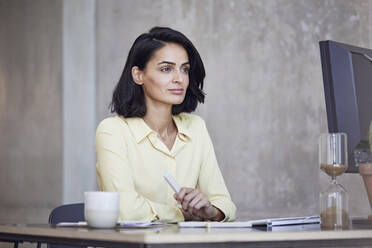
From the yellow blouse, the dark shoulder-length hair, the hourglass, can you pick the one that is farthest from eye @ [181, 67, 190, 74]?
the hourglass

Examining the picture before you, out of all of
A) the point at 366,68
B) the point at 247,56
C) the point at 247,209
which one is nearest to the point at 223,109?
the point at 247,56

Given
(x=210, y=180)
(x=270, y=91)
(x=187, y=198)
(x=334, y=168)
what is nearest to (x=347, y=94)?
(x=334, y=168)

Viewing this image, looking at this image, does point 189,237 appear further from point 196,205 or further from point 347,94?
point 347,94

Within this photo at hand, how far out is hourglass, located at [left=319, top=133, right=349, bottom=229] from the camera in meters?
Answer: 1.78

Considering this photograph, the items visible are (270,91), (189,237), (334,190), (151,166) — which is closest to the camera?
(189,237)

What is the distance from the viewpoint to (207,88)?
5137mm

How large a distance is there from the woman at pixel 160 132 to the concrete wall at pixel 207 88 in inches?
74.7

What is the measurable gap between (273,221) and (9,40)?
215 inches

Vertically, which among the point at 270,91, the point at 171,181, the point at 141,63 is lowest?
the point at 171,181

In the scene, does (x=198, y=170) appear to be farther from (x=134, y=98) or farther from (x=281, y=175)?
(x=281, y=175)

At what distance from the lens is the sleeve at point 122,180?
2.21 meters

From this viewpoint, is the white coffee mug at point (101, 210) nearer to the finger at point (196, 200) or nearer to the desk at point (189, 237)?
the desk at point (189, 237)

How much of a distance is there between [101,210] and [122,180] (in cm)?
73

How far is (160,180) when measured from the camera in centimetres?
254
